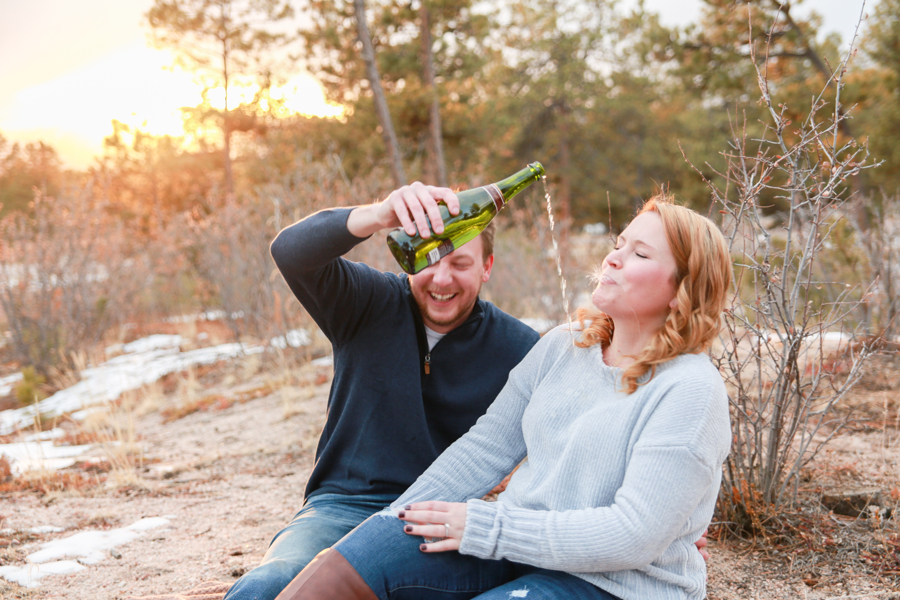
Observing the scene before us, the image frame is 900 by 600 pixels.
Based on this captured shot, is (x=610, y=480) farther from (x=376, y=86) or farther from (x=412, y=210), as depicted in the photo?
(x=376, y=86)

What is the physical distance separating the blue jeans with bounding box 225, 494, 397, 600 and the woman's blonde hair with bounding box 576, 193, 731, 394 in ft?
3.32

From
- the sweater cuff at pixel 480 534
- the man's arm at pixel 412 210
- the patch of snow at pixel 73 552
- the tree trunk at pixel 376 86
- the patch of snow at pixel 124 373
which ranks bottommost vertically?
the patch of snow at pixel 73 552

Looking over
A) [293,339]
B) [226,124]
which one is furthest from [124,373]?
[226,124]

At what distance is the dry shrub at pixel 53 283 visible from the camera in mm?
7430

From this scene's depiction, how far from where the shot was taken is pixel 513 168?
2059 centimetres

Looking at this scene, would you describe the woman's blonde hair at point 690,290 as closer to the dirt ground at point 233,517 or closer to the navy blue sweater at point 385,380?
the navy blue sweater at point 385,380

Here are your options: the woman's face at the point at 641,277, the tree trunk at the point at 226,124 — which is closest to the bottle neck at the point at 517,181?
the woman's face at the point at 641,277

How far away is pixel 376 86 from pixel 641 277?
7222 millimetres

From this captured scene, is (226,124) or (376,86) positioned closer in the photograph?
(376,86)

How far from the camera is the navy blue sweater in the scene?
80.0 inches

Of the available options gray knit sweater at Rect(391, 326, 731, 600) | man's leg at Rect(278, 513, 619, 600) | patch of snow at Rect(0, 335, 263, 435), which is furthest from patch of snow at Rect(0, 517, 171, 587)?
patch of snow at Rect(0, 335, 263, 435)

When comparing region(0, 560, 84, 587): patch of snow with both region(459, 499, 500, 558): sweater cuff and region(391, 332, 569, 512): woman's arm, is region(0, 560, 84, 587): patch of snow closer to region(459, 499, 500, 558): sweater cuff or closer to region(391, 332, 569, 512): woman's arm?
region(391, 332, 569, 512): woman's arm

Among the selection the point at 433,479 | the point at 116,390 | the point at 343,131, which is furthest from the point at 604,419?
the point at 343,131

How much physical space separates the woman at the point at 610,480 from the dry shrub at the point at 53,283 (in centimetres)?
753
